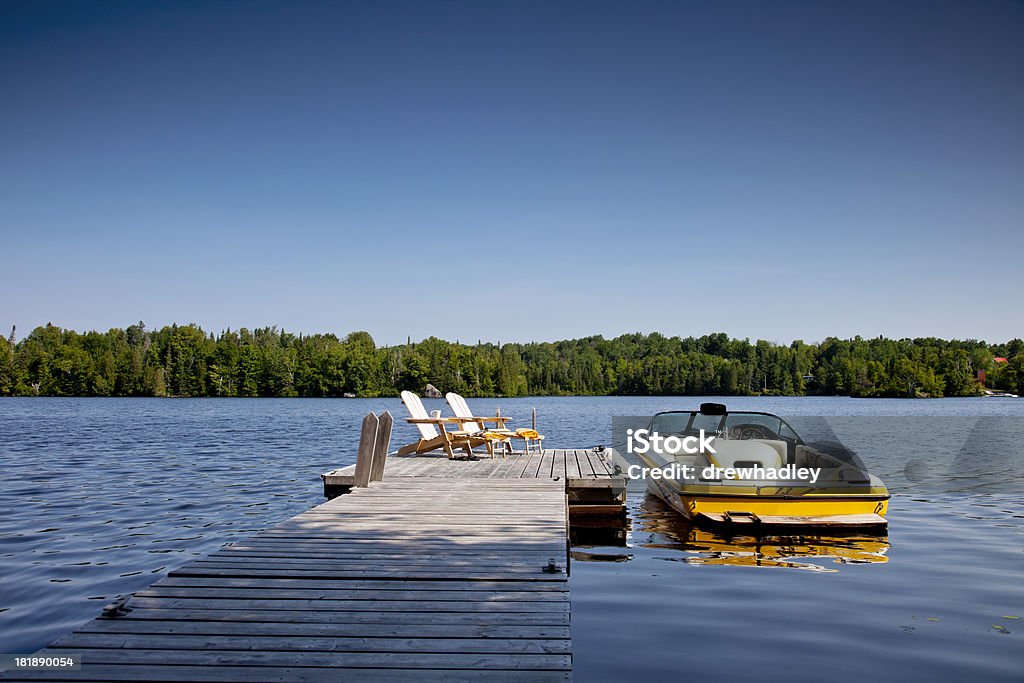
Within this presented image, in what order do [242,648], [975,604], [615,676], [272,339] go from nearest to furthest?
[242,648] < [615,676] < [975,604] < [272,339]

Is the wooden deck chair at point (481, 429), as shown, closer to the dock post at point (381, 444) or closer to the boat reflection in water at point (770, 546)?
the dock post at point (381, 444)

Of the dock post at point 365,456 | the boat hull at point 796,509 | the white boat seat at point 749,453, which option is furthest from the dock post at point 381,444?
the white boat seat at point 749,453

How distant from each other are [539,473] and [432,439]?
3257 mm

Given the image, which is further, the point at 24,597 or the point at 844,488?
the point at 844,488

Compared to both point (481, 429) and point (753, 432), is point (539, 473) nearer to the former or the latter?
point (753, 432)

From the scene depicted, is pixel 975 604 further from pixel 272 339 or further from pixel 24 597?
pixel 272 339

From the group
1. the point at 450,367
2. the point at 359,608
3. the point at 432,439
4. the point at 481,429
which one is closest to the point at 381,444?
the point at 432,439

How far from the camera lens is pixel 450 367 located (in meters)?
104

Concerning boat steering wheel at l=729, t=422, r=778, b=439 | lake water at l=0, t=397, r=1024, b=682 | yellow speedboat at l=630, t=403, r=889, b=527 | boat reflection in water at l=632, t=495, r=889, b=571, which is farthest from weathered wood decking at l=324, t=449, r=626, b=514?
boat steering wheel at l=729, t=422, r=778, b=439

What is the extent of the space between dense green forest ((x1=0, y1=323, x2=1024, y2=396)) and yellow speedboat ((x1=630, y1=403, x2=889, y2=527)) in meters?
91.9

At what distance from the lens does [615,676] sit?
5.09m

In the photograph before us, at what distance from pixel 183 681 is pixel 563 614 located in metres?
2.00

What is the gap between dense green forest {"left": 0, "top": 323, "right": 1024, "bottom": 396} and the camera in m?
93.3

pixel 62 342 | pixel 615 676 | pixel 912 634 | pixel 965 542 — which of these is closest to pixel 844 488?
pixel 965 542
